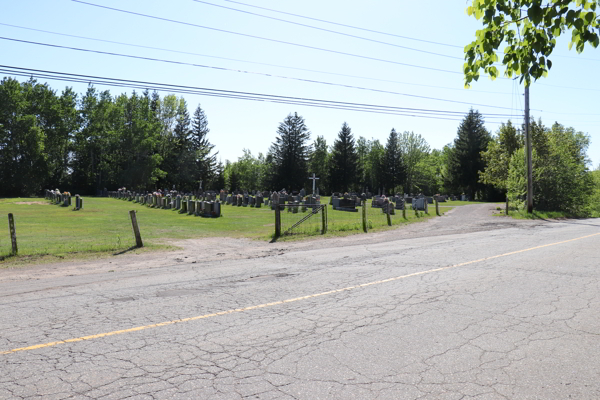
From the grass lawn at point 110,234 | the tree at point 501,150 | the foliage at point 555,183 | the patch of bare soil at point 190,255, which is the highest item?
the tree at point 501,150

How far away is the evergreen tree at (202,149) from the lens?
280 feet

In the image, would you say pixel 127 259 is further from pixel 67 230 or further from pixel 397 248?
pixel 67 230

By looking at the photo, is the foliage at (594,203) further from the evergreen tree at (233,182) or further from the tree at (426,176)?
the evergreen tree at (233,182)

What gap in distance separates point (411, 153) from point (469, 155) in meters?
27.9

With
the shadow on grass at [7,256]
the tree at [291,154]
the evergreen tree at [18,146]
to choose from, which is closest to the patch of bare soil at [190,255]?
the shadow on grass at [7,256]

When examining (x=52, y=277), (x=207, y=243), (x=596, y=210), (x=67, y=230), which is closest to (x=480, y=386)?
(x=52, y=277)

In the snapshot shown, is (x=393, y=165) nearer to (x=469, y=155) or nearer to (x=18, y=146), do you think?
(x=469, y=155)

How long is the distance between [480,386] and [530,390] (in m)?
0.39

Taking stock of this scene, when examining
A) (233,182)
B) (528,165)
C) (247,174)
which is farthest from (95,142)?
(528,165)

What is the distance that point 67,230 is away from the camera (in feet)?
61.9

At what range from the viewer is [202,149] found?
87125 mm

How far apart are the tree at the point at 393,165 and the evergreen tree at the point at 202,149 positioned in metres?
36.0

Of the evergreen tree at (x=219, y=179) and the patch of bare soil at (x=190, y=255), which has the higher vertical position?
the evergreen tree at (x=219, y=179)

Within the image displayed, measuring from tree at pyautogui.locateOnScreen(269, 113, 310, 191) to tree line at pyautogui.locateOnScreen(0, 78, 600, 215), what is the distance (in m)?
0.21
